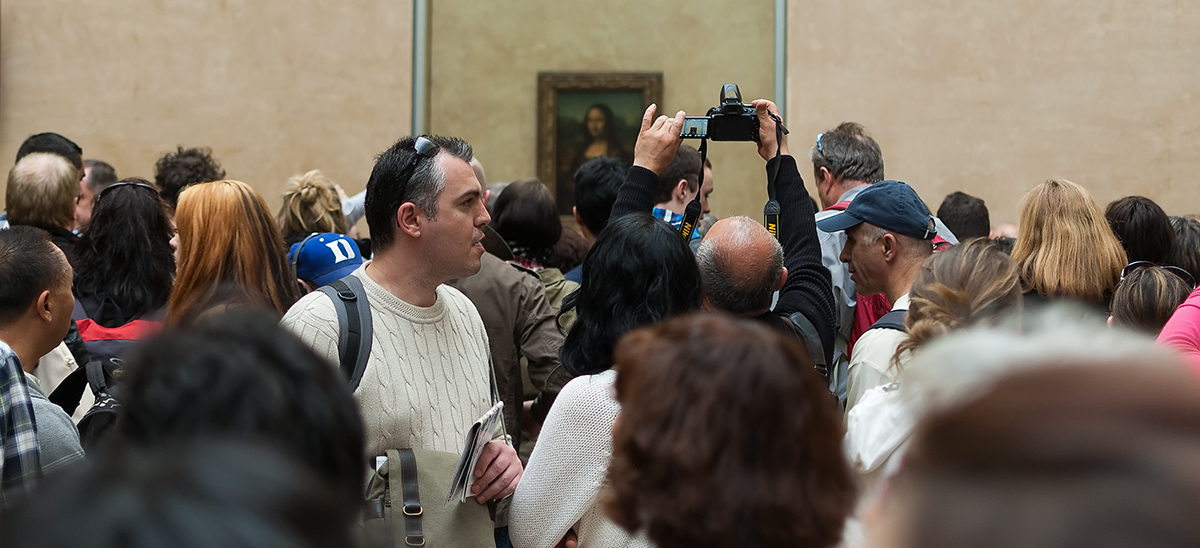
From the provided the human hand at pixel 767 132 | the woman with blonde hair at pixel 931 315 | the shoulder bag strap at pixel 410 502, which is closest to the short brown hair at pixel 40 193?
the shoulder bag strap at pixel 410 502

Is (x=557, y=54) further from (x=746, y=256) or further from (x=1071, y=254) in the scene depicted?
(x=746, y=256)

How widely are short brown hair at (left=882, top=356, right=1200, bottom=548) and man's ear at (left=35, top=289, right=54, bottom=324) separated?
3.02 metres

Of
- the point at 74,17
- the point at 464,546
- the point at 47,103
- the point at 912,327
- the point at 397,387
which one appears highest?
the point at 74,17

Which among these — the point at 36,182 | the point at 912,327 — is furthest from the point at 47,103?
the point at 912,327

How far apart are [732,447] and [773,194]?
7.94ft

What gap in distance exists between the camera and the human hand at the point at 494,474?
110 inches

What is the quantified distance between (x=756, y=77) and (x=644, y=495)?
8654 millimetres

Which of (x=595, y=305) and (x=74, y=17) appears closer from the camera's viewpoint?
(x=595, y=305)

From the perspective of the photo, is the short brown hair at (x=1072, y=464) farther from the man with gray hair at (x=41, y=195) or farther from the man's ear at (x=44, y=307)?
the man with gray hair at (x=41, y=195)

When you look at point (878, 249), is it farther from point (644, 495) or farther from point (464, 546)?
point (644, 495)

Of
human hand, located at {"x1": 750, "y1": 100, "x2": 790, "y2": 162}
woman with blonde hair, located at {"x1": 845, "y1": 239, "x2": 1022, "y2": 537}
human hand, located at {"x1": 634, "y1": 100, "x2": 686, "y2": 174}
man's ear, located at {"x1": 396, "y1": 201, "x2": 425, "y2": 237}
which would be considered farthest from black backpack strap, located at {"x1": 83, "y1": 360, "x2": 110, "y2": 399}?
human hand, located at {"x1": 750, "y1": 100, "x2": 790, "y2": 162}

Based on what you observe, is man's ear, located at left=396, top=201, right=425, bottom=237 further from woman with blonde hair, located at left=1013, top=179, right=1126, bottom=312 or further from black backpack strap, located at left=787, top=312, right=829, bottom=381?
woman with blonde hair, located at left=1013, top=179, right=1126, bottom=312

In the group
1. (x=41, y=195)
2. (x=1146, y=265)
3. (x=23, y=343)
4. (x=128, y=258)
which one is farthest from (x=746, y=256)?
(x=41, y=195)

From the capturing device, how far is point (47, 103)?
9586mm
